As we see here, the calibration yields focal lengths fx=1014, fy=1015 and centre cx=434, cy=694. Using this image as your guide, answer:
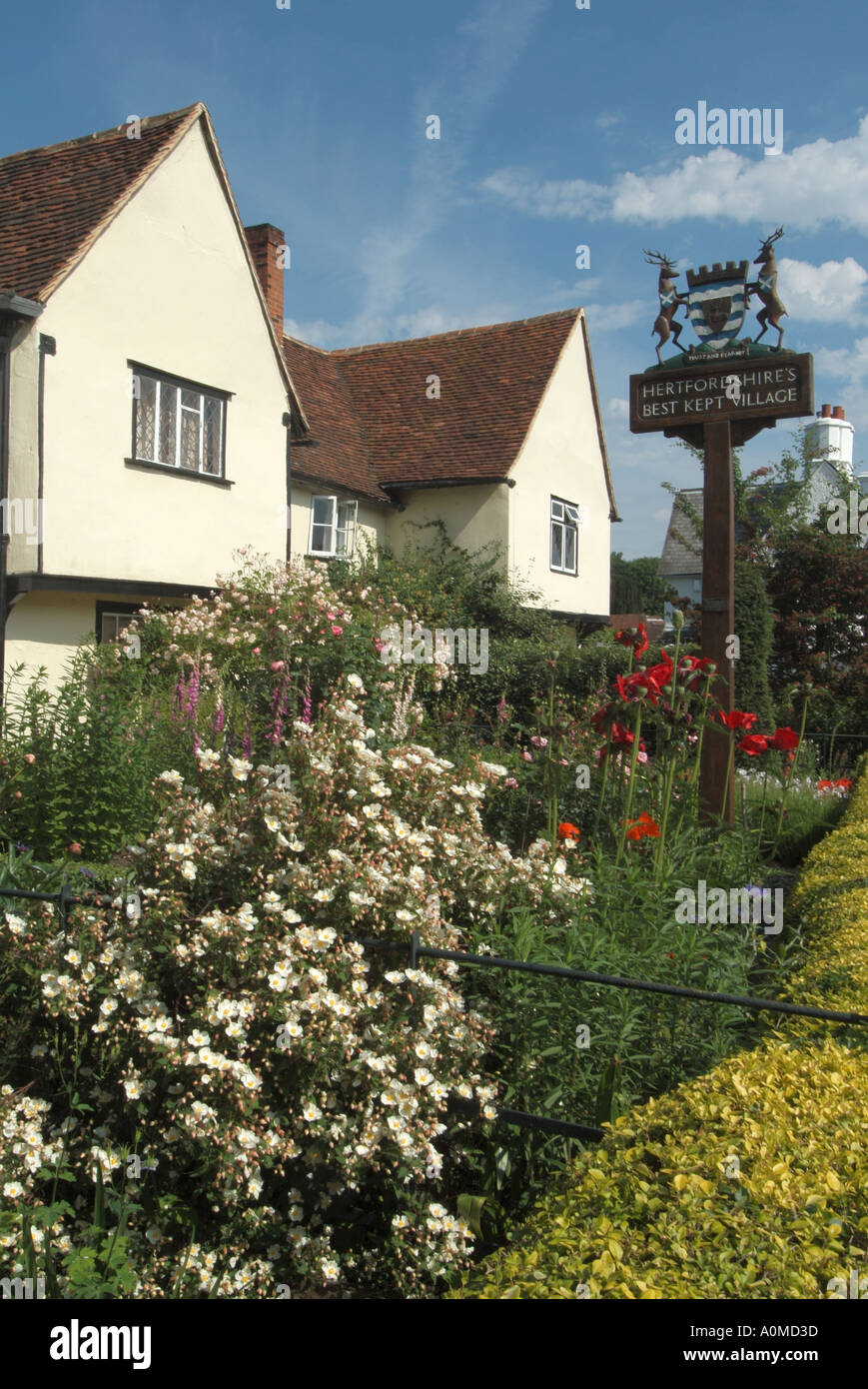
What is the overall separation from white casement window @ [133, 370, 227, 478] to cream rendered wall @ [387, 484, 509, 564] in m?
6.18

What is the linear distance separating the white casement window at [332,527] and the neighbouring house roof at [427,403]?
1.34ft

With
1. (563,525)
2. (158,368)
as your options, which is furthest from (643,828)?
(563,525)

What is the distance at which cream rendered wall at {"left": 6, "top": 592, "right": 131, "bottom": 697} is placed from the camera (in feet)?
33.8

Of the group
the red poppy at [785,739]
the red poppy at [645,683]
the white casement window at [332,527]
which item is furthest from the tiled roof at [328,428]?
the red poppy at [785,739]

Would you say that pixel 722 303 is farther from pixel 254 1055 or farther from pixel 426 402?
pixel 426 402

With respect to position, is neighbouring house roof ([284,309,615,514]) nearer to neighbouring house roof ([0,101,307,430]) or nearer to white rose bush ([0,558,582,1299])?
neighbouring house roof ([0,101,307,430])

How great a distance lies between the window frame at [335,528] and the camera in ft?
54.7

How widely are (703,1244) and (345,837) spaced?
5.92 feet

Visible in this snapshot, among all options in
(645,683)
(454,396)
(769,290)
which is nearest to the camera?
(645,683)

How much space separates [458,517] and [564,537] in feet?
10.1

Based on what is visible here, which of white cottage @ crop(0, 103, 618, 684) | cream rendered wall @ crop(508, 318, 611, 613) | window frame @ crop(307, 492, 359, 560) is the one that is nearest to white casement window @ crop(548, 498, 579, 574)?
cream rendered wall @ crop(508, 318, 611, 613)

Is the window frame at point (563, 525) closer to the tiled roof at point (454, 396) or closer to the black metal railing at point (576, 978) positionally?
the tiled roof at point (454, 396)

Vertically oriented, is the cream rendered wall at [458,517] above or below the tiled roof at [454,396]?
below

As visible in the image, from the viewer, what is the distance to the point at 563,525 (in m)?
20.3
